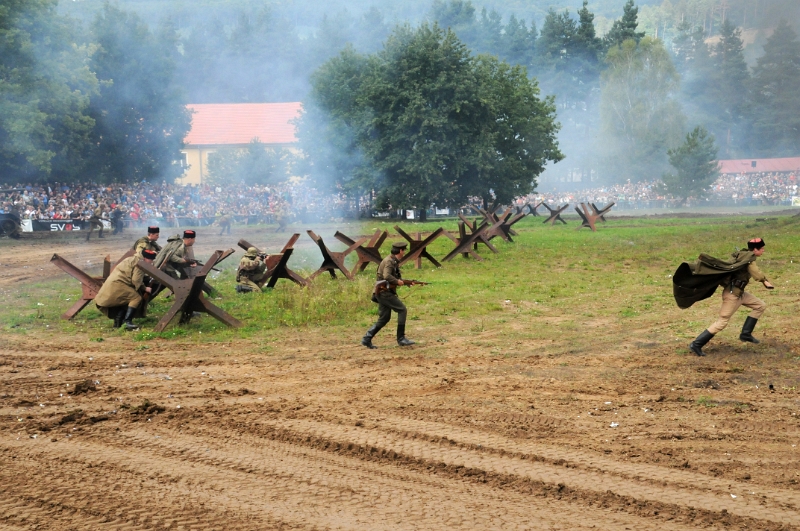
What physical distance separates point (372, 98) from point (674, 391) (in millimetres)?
31880

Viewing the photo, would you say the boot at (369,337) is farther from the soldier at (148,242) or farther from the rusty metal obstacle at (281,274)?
the rusty metal obstacle at (281,274)

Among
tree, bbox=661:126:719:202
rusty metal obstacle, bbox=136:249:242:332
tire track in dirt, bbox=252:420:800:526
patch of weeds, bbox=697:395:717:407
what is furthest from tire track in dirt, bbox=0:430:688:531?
tree, bbox=661:126:719:202

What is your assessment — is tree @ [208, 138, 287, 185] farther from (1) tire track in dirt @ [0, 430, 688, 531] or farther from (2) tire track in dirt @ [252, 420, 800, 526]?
(1) tire track in dirt @ [0, 430, 688, 531]

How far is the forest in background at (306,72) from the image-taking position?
2611cm

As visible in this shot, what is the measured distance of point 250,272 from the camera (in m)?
17.4

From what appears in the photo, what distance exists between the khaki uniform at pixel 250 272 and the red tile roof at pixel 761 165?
59843mm

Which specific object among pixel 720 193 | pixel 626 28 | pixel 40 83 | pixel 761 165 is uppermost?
pixel 626 28

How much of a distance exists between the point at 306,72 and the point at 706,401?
Result: 36.7 m

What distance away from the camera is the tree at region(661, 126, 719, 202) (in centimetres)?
5588

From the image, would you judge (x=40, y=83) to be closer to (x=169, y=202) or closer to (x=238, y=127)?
(x=169, y=202)

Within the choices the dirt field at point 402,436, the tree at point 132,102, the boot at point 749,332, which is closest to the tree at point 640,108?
the tree at point 132,102

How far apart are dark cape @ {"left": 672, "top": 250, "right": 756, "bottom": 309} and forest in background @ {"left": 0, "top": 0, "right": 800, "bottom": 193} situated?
20046mm

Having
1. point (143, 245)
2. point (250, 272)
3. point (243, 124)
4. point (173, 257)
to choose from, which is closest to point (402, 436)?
point (173, 257)

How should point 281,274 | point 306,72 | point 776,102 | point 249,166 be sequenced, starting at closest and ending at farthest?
point 281,274, point 306,72, point 249,166, point 776,102
